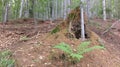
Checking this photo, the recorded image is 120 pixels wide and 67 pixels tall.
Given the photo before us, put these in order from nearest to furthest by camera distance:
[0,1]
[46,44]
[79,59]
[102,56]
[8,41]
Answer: [79,59] < [102,56] < [46,44] < [8,41] < [0,1]

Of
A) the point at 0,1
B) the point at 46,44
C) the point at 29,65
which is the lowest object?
the point at 29,65

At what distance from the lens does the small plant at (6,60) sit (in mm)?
6751

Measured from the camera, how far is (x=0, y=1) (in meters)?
15.8

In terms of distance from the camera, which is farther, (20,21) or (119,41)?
(20,21)

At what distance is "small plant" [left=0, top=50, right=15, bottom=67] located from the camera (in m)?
6.75

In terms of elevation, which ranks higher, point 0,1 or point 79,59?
point 0,1

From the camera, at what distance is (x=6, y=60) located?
22.9ft

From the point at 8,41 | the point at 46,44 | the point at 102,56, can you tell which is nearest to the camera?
the point at 102,56

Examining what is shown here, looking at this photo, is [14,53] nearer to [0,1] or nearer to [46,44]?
[46,44]

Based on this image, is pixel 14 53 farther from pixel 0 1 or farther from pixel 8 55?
pixel 0 1

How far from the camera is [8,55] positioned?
24.2 ft

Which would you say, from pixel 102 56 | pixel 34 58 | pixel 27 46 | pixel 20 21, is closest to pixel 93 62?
pixel 102 56

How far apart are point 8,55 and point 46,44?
1.34 metres

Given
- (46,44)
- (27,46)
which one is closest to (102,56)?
(46,44)
